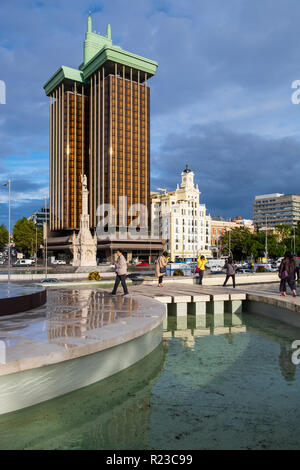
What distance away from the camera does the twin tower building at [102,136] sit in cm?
9419

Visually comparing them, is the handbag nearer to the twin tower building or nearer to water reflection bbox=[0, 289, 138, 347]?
water reflection bbox=[0, 289, 138, 347]

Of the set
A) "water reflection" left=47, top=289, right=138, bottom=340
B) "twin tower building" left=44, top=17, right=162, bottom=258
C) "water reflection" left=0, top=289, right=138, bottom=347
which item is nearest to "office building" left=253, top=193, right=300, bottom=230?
"twin tower building" left=44, top=17, right=162, bottom=258

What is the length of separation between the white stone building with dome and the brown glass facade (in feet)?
31.3

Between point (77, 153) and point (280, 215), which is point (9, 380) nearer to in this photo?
point (77, 153)

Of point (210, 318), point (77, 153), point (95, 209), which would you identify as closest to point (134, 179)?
point (95, 209)

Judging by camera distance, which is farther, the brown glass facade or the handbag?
the brown glass facade

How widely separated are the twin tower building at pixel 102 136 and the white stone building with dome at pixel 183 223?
329 inches

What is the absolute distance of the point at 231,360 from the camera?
29.7 feet

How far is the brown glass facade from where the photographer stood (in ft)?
310

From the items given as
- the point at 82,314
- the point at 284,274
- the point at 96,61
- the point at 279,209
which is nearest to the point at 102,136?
the point at 96,61

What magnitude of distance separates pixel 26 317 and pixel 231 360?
5507 millimetres

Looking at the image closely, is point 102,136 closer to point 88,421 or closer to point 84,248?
point 84,248

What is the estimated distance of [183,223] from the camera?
10406cm

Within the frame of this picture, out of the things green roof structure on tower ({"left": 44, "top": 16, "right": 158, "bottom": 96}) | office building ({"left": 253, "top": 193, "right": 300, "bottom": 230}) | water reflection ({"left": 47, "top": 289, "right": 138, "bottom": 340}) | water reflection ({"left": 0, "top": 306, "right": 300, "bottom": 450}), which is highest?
green roof structure on tower ({"left": 44, "top": 16, "right": 158, "bottom": 96})
